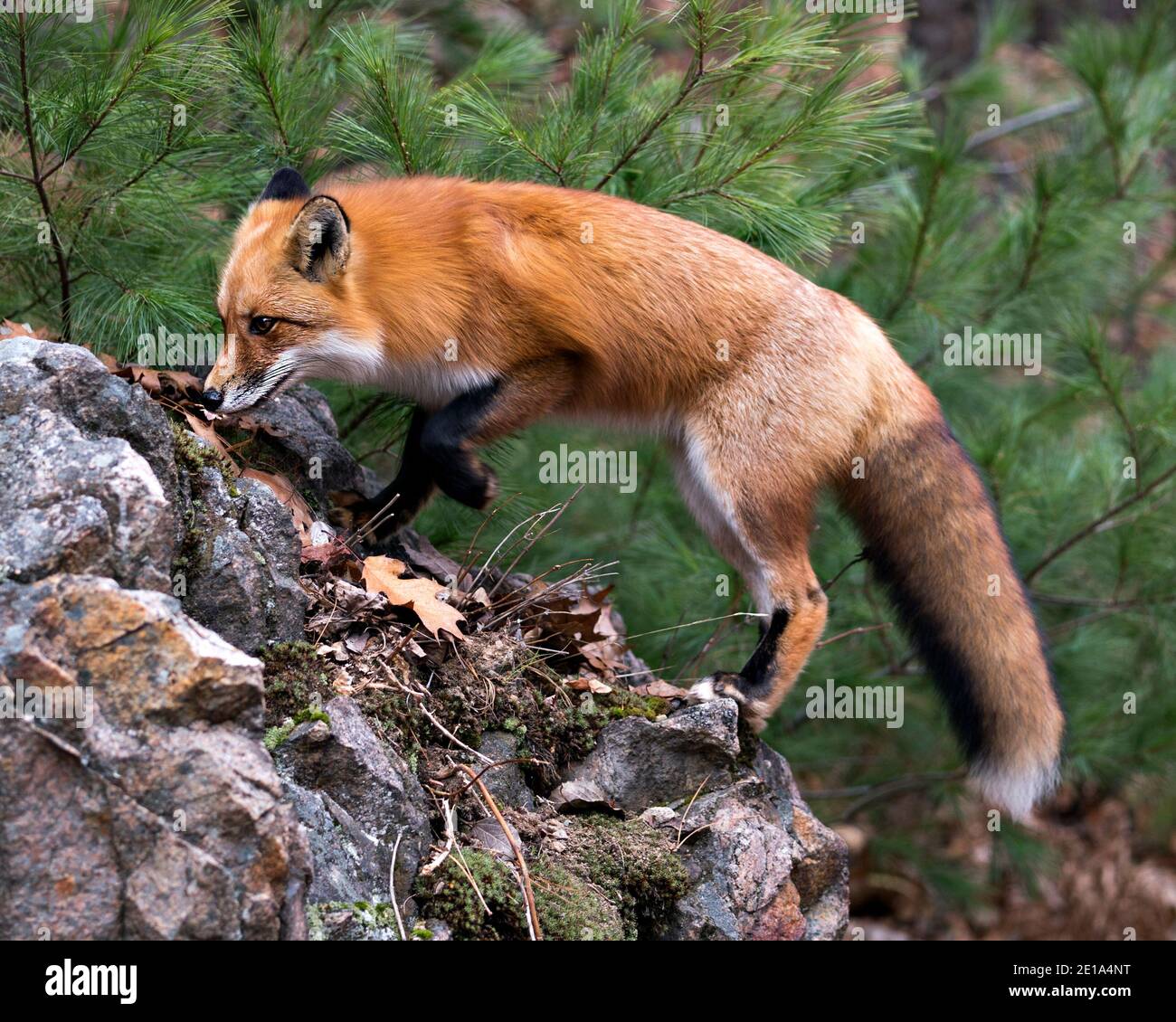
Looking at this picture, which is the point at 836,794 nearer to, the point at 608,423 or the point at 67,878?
the point at 608,423

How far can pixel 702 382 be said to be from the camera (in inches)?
212

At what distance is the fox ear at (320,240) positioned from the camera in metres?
4.76

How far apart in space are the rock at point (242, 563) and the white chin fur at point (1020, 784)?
3123mm

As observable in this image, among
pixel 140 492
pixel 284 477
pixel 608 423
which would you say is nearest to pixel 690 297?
pixel 608 423

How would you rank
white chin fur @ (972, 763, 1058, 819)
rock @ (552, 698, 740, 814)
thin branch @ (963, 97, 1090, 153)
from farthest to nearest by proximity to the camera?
thin branch @ (963, 97, 1090, 153) < white chin fur @ (972, 763, 1058, 819) < rock @ (552, 698, 740, 814)

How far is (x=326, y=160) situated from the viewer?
5898mm

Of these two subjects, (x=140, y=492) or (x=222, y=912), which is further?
(x=140, y=492)

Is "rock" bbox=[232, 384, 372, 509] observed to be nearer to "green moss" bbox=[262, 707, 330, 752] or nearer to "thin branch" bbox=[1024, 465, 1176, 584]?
"green moss" bbox=[262, 707, 330, 752]

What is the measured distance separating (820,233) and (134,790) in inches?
156

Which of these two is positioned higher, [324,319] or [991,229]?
[991,229]

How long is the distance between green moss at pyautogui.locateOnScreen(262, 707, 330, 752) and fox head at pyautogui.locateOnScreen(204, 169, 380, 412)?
5.12 feet

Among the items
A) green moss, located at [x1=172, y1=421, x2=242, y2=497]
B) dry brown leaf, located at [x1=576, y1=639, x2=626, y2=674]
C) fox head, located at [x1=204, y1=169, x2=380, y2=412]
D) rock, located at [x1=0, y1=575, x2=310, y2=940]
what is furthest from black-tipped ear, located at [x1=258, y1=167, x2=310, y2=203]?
rock, located at [x1=0, y1=575, x2=310, y2=940]

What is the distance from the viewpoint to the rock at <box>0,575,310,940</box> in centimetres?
292

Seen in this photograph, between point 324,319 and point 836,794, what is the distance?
645cm
